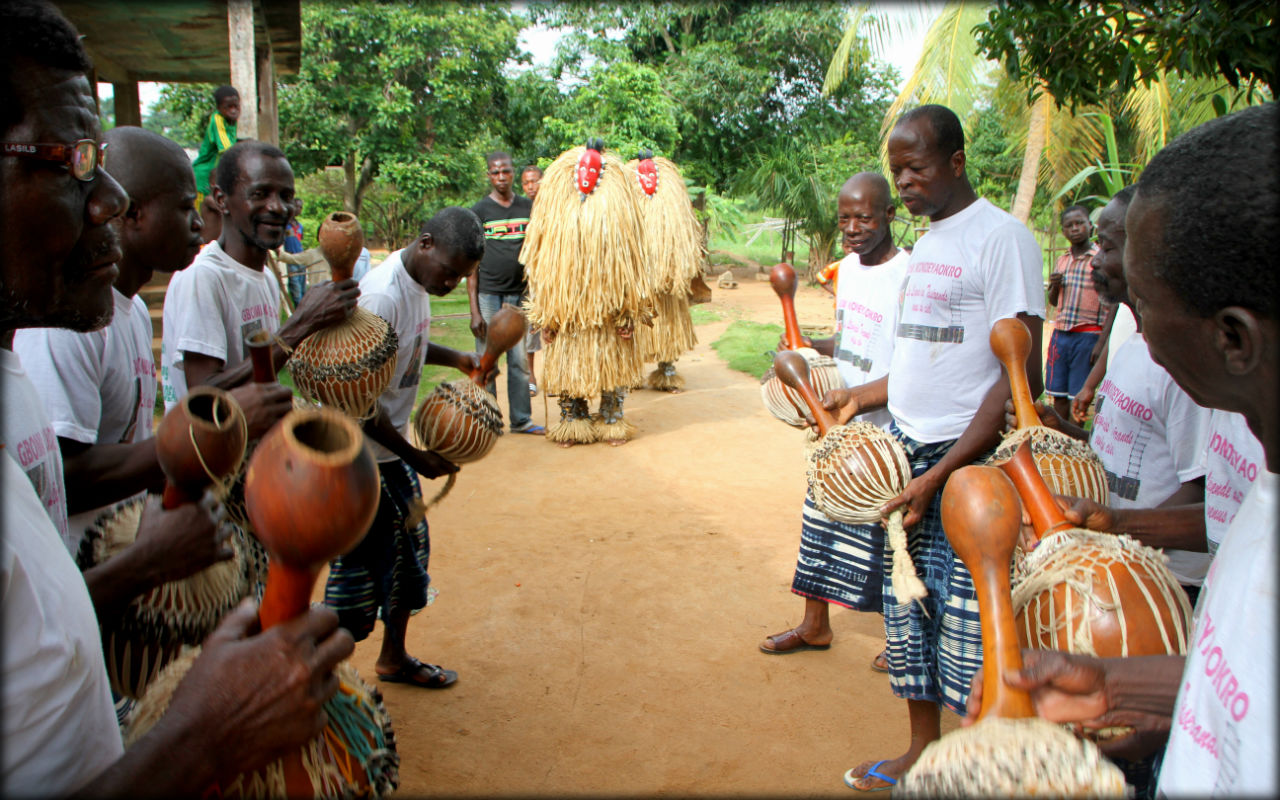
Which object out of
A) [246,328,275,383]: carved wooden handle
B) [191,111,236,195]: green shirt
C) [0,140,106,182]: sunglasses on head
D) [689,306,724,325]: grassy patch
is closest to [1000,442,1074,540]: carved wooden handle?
[246,328,275,383]: carved wooden handle

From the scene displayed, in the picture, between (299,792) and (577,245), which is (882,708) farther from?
(577,245)

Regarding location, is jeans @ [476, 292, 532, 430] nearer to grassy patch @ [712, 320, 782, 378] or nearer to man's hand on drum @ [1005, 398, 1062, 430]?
grassy patch @ [712, 320, 782, 378]

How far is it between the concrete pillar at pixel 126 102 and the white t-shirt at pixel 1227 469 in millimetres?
15507

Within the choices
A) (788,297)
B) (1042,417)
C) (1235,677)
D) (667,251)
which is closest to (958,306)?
(1042,417)

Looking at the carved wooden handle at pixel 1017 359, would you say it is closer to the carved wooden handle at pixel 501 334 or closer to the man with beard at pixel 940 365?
the man with beard at pixel 940 365

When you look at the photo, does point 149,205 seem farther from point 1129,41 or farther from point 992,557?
point 1129,41

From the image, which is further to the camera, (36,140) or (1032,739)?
(36,140)

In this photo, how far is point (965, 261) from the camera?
9.55 feet

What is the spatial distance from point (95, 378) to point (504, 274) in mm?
5334

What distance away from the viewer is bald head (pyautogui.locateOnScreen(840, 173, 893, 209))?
3.96 metres

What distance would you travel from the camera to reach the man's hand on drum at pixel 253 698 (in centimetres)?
113

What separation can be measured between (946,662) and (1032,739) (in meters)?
1.72

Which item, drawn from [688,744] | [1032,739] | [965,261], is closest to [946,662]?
[688,744]

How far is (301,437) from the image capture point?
1.22 metres
